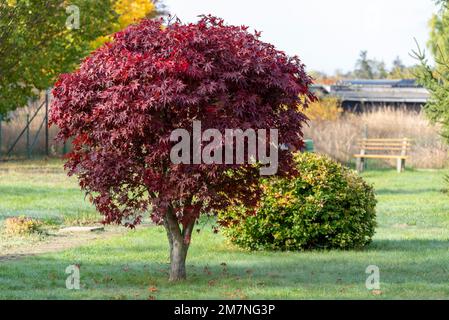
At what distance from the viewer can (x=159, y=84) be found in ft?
33.7

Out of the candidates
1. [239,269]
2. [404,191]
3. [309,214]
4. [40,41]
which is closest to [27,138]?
[40,41]

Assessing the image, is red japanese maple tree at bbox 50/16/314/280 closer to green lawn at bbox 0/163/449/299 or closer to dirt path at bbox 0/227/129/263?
green lawn at bbox 0/163/449/299

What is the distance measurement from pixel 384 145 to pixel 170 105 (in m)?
25.5

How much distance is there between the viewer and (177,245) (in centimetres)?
1132

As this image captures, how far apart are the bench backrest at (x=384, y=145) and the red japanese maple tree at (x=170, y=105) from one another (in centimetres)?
2271

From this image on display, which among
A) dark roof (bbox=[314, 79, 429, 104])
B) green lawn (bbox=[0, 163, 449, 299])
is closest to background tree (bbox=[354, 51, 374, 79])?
dark roof (bbox=[314, 79, 429, 104])

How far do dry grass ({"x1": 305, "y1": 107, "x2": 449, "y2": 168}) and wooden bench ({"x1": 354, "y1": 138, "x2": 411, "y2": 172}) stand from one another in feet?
2.01

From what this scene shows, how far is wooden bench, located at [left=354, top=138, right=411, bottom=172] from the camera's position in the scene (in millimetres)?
32812

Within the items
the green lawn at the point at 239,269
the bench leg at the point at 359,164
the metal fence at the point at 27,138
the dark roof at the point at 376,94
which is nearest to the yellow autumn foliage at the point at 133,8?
the metal fence at the point at 27,138

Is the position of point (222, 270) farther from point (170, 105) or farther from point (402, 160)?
point (402, 160)

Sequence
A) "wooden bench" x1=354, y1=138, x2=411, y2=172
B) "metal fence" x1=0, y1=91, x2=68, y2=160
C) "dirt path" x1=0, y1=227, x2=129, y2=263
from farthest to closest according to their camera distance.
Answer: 1. "metal fence" x1=0, y1=91, x2=68, y2=160
2. "wooden bench" x1=354, y1=138, x2=411, y2=172
3. "dirt path" x1=0, y1=227, x2=129, y2=263

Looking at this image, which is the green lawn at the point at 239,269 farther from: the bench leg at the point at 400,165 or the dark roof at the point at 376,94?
the dark roof at the point at 376,94
